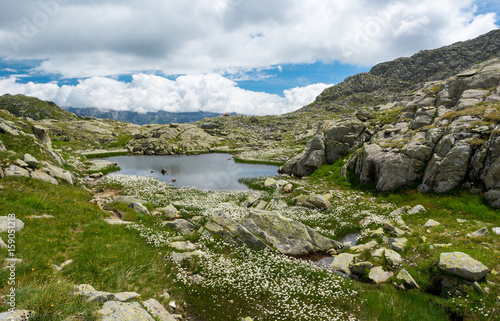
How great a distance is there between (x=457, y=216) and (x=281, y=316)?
1812 centimetres

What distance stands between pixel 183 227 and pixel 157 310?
10.9m

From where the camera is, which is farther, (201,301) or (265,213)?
(265,213)

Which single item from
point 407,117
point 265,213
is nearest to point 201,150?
point 407,117

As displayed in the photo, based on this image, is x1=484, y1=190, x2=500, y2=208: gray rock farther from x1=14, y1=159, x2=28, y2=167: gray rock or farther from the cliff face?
x1=14, y1=159, x2=28, y2=167: gray rock

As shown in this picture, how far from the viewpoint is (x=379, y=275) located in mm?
13891

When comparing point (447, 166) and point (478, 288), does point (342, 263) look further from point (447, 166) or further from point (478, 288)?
point (447, 166)

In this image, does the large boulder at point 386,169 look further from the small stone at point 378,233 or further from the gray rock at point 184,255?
the gray rock at point 184,255

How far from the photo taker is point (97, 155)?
88000mm

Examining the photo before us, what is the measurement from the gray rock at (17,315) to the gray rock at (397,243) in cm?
1858

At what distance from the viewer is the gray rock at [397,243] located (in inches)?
607

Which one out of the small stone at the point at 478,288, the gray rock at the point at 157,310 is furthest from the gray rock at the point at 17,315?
the small stone at the point at 478,288

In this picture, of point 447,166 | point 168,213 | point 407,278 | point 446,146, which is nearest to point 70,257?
point 168,213

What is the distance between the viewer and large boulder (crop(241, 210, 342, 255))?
18.1 m

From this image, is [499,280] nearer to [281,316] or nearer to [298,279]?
[298,279]
